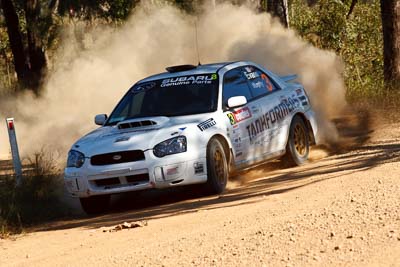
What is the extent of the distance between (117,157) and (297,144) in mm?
3191

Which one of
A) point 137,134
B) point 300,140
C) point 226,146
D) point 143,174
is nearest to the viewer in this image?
point 143,174

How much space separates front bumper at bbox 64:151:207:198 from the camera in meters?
10.6

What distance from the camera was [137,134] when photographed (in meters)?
10.9

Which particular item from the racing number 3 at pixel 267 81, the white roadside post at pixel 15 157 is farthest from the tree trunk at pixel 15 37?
the racing number 3 at pixel 267 81

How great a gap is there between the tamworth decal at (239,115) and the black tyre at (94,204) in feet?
5.82

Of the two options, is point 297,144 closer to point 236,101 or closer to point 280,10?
point 236,101

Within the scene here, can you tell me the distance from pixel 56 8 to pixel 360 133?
15468mm

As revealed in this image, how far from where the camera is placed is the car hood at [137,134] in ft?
35.2

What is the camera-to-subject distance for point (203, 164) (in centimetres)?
1077

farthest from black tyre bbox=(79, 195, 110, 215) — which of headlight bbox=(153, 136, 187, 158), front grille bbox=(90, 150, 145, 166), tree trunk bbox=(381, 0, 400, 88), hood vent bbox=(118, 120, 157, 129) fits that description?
tree trunk bbox=(381, 0, 400, 88)

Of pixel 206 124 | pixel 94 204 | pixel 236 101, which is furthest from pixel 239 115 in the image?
pixel 94 204

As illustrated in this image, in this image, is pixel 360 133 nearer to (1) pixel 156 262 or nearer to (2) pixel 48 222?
(2) pixel 48 222

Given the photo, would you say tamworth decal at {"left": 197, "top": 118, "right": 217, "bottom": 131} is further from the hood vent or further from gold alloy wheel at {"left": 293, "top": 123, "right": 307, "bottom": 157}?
gold alloy wheel at {"left": 293, "top": 123, "right": 307, "bottom": 157}

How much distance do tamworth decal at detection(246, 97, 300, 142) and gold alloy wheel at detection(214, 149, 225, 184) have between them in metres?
0.83
